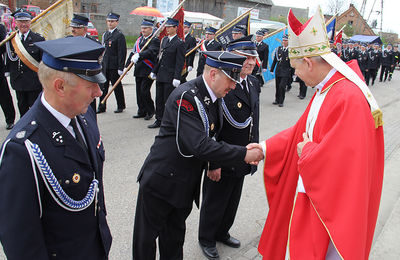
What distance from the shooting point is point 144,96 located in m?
7.78

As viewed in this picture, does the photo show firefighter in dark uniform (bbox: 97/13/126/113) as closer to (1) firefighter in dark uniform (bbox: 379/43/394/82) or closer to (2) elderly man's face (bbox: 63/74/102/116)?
(2) elderly man's face (bbox: 63/74/102/116)

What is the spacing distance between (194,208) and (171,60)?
13.4 ft

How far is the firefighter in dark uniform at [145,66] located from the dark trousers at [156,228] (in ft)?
16.9

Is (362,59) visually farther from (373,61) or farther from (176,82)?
(176,82)

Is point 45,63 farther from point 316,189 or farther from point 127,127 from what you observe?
point 127,127

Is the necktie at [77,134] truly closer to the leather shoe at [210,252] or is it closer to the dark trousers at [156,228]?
the dark trousers at [156,228]

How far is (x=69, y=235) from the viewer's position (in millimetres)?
1769

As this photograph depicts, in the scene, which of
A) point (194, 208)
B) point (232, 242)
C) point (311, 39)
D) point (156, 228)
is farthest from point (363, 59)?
point (156, 228)

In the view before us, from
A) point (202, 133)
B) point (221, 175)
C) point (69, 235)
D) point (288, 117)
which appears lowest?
point (288, 117)

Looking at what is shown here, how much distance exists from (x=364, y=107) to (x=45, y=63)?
183 centimetres

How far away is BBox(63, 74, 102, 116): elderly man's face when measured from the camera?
5.43 feet

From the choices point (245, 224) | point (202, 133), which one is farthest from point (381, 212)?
point (202, 133)

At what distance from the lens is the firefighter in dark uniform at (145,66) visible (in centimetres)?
762

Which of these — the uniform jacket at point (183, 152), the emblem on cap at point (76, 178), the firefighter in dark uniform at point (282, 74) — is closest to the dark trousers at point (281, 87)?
the firefighter in dark uniform at point (282, 74)
